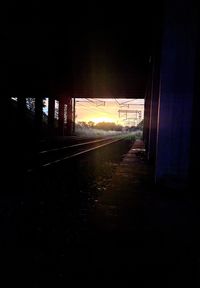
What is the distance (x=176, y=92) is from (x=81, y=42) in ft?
34.2

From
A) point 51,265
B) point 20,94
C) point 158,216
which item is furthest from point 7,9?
point 20,94

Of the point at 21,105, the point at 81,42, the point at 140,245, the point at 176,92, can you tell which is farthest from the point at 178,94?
the point at 21,105

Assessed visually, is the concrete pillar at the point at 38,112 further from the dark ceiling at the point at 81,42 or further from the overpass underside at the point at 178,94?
the overpass underside at the point at 178,94

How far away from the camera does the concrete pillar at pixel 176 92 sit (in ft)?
24.5

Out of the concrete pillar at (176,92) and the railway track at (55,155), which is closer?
the concrete pillar at (176,92)

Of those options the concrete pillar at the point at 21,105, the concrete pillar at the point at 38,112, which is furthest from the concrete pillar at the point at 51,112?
the concrete pillar at the point at 21,105

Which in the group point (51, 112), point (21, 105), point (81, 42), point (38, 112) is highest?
point (81, 42)

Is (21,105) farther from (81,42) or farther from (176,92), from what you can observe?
(176,92)

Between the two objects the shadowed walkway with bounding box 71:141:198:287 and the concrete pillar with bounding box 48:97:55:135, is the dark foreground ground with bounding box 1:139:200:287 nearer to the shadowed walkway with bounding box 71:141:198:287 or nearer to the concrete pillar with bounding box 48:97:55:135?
the shadowed walkway with bounding box 71:141:198:287

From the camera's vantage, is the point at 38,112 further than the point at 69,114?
No

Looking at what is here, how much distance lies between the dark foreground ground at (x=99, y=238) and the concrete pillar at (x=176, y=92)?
0.71 meters

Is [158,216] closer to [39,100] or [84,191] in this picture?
[84,191]

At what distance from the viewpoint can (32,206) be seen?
20.1 ft

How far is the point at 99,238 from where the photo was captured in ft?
14.0
